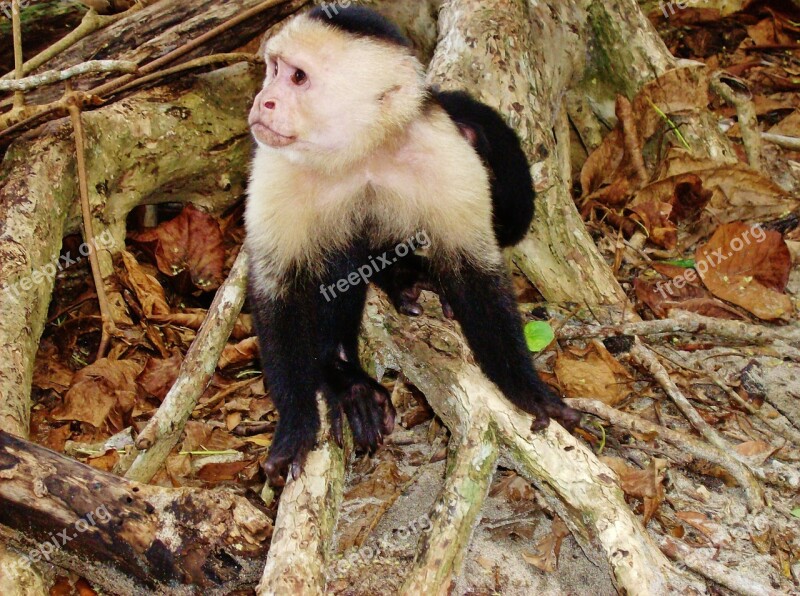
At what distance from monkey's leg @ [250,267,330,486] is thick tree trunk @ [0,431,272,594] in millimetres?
291

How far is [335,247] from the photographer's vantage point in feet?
7.94

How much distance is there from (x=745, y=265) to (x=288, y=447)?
2.00 meters

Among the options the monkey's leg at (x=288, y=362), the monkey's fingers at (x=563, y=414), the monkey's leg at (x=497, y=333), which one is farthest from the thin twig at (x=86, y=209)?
the monkey's fingers at (x=563, y=414)

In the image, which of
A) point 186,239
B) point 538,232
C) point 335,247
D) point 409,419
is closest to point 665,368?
point 538,232

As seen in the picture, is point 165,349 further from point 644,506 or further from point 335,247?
point 644,506

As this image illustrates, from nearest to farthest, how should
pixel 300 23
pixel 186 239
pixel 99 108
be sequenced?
1. pixel 300 23
2. pixel 99 108
3. pixel 186 239

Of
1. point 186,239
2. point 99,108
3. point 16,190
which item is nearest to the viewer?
point 16,190

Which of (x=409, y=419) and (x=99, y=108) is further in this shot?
(x=99, y=108)

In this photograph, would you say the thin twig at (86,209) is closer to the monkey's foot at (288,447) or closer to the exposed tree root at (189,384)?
the exposed tree root at (189,384)

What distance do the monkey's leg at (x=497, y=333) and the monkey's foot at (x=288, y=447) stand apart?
504 millimetres

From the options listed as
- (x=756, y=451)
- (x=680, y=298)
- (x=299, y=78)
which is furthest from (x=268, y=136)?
(x=680, y=298)

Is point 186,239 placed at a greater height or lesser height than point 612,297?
greater

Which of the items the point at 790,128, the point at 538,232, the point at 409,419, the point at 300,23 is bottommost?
the point at 790,128

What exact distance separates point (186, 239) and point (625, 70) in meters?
1.97
